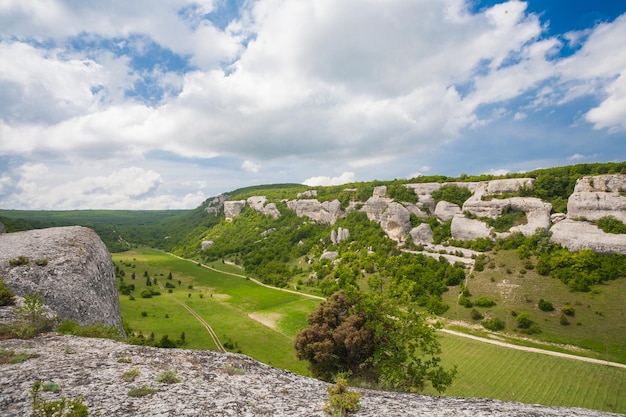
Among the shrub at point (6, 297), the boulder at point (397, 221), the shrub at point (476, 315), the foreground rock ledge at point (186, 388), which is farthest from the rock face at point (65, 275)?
the boulder at point (397, 221)

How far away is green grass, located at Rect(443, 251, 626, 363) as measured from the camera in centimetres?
3800

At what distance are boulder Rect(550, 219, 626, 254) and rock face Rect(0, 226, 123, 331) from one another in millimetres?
64059

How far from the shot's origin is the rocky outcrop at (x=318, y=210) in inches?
4112

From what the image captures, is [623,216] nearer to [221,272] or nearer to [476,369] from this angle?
[476,369]

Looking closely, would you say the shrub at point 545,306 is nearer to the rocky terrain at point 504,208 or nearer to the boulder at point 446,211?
the rocky terrain at point 504,208

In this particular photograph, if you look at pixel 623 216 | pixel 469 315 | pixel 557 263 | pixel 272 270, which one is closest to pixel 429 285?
pixel 469 315

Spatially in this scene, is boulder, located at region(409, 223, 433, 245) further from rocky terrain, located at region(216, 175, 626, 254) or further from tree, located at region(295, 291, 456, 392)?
tree, located at region(295, 291, 456, 392)

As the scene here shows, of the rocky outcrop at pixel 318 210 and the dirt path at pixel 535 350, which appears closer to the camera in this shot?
the dirt path at pixel 535 350

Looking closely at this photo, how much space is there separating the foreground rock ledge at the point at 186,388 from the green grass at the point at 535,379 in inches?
1031

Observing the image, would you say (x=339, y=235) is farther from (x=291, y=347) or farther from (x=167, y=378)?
(x=167, y=378)

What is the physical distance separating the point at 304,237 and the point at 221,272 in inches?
1179

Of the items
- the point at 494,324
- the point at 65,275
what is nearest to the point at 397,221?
the point at 494,324

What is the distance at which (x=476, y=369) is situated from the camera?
34438 millimetres

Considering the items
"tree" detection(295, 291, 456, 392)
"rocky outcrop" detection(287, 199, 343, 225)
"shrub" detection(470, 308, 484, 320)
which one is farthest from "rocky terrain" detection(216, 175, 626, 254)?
"tree" detection(295, 291, 456, 392)
